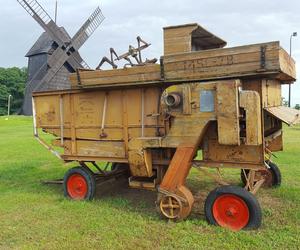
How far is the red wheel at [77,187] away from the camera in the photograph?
738 centimetres

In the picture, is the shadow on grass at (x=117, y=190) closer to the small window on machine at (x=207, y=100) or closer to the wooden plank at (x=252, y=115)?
the wooden plank at (x=252, y=115)

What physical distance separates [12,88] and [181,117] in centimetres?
8465

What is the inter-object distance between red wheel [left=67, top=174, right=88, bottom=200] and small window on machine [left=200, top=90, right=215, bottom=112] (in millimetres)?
3022

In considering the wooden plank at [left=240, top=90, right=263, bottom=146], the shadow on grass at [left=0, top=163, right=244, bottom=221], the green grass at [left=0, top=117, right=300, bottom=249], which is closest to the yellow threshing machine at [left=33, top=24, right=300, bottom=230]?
the wooden plank at [left=240, top=90, right=263, bottom=146]

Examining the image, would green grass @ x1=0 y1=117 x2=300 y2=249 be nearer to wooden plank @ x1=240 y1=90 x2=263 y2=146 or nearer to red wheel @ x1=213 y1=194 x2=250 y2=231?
red wheel @ x1=213 y1=194 x2=250 y2=231

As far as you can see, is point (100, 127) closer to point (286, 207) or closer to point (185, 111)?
point (185, 111)

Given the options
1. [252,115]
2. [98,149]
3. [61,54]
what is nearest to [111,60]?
[98,149]

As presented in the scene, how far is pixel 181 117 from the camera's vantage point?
18.9 ft

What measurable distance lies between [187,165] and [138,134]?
125cm

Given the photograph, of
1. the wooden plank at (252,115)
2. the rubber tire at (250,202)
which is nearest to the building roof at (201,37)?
the wooden plank at (252,115)

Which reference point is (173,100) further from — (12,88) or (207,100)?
(12,88)

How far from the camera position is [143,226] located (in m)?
5.70

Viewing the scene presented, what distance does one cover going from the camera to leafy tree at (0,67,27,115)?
264ft

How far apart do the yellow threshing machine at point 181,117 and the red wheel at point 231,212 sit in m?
0.01
